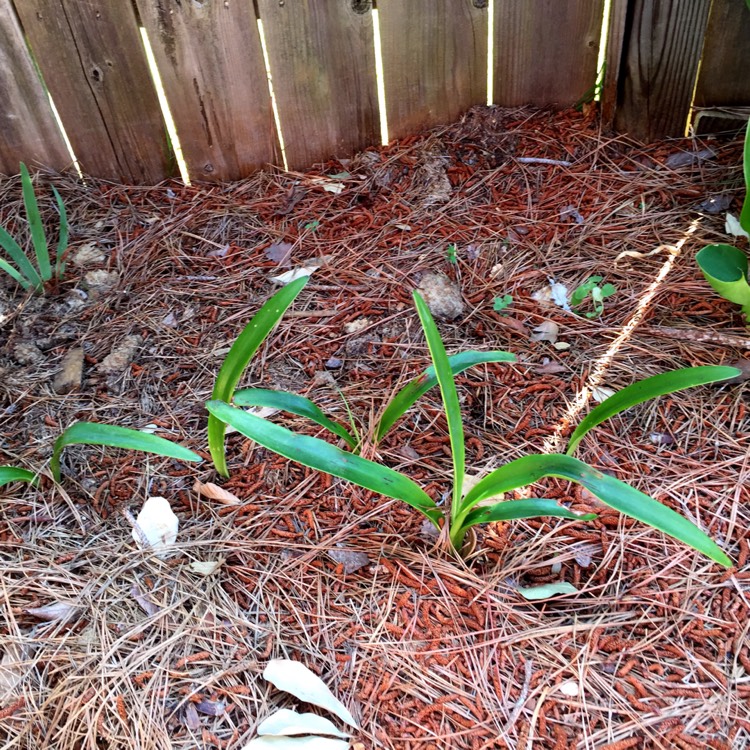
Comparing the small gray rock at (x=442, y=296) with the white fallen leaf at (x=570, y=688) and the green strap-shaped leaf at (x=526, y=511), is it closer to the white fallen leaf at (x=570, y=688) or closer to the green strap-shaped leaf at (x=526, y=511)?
the green strap-shaped leaf at (x=526, y=511)

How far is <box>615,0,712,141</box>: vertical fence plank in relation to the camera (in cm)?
177

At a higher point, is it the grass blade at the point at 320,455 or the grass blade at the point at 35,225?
the grass blade at the point at 35,225

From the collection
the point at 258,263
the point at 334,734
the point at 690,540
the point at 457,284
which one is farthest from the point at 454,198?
the point at 334,734

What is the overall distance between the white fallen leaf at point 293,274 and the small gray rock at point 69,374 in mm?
548

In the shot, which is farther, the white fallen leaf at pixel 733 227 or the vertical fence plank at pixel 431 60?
the vertical fence plank at pixel 431 60

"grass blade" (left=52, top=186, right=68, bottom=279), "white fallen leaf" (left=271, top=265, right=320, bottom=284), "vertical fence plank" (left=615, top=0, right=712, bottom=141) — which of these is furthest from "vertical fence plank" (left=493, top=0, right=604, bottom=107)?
"grass blade" (left=52, top=186, right=68, bottom=279)

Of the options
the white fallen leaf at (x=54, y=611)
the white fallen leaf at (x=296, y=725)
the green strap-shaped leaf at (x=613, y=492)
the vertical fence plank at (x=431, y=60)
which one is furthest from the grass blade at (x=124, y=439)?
the vertical fence plank at (x=431, y=60)

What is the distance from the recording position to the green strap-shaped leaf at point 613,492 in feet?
2.93

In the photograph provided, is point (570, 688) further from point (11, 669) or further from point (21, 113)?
point (21, 113)

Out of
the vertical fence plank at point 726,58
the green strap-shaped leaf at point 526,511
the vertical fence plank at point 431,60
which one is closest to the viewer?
the green strap-shaped leaf at point 526,511

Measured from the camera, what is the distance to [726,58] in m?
1.81

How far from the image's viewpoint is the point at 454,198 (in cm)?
191

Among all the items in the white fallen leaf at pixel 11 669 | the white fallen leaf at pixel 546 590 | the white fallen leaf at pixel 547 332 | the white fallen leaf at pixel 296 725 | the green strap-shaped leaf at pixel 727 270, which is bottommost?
the white fallen leaf at pixel 546 590

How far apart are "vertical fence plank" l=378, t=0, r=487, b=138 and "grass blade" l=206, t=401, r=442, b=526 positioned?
4.62ft
